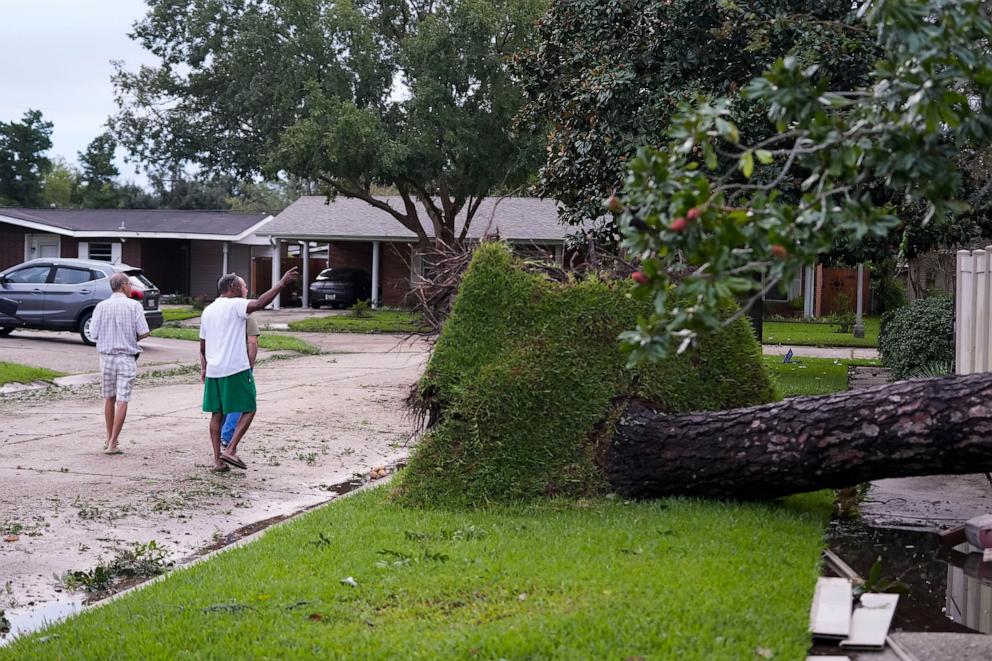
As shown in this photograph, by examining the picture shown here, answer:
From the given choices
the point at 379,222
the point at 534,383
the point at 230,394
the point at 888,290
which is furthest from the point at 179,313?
the point at 534,383

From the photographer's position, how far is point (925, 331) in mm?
14672

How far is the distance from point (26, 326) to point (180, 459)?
1486 centimetres

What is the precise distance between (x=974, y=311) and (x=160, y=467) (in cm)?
763

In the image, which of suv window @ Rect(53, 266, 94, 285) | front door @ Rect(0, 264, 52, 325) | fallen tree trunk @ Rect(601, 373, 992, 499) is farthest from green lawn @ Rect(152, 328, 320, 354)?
fallen tree trunk @ Rect(601, 373, 992, 499)

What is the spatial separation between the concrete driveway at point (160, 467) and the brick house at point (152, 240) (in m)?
25.2

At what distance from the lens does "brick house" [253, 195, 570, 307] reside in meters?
39.8

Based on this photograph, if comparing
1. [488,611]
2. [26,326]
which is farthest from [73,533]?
[26,326]

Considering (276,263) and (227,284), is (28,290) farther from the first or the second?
(276,263)

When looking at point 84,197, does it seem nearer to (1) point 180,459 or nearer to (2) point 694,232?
(1) point 180,459

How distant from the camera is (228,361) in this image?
32.6 feet

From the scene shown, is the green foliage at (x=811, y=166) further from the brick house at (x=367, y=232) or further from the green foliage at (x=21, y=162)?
the green foliage at (x=21, y=162)

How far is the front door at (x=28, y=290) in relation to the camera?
23562 millimetres

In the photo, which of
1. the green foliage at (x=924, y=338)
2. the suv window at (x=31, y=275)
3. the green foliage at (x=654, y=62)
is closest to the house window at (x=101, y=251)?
the suv window at (x=31, y=275)

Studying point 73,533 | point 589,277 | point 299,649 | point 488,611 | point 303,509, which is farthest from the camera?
point 303,509
